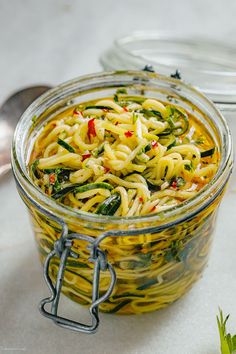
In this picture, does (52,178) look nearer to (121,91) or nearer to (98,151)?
(98,151)

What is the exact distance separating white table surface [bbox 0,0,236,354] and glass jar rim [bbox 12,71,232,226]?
1.13 ft

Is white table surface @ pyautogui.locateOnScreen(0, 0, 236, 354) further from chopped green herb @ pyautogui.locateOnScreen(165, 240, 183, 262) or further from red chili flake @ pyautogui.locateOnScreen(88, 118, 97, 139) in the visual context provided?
red chili flake @ pyautogui.locateOnScreen(88, 118, 97, 139)

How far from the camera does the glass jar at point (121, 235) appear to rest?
1334 millimetres

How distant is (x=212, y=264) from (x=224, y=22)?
117cm

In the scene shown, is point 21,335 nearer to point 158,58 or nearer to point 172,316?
point 172,316

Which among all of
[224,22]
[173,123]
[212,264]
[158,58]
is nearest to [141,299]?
[212,264]

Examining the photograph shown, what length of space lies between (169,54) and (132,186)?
3.01 ft

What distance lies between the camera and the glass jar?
133 cm

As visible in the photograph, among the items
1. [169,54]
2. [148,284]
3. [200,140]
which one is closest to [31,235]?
[148,284]

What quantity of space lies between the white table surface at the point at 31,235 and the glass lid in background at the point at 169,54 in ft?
0.68

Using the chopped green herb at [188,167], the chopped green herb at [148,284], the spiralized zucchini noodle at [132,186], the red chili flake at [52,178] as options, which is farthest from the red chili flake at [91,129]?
the chopped green herb at [148,284]

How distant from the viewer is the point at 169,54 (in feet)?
7.26

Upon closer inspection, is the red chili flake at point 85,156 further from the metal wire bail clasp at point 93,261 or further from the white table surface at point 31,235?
the white table surface at point 31,235

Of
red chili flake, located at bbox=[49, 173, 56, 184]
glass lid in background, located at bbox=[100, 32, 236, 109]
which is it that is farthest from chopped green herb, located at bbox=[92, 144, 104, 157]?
glass lid in background, located at bbox=[100, 32, 236, 109]
